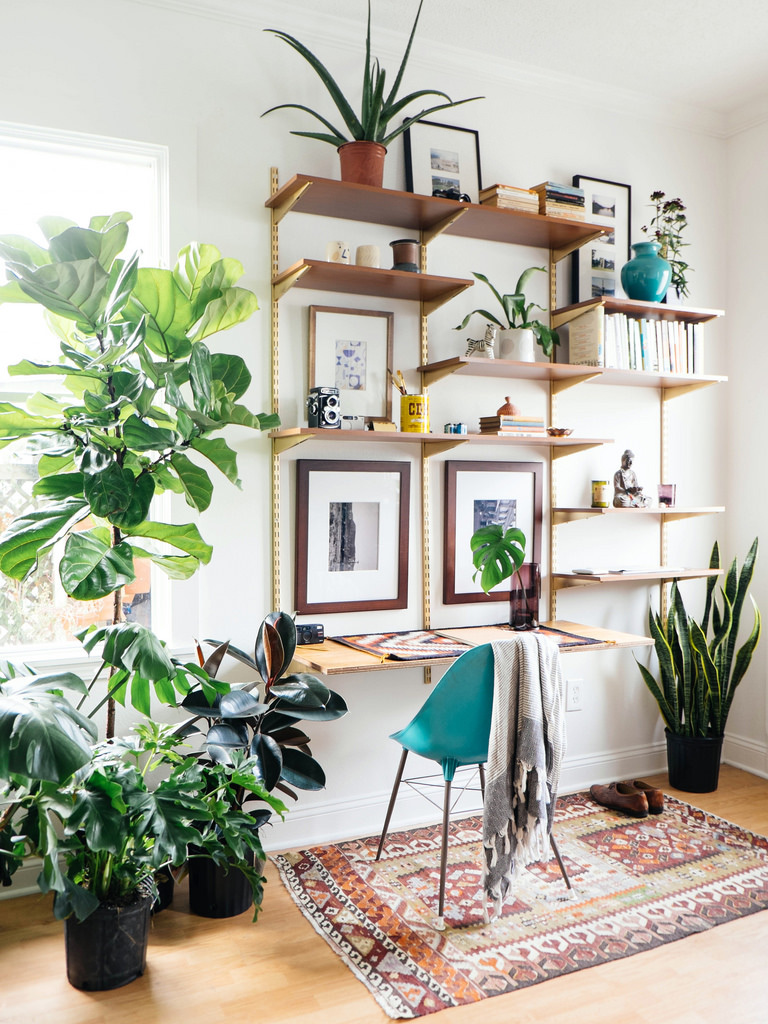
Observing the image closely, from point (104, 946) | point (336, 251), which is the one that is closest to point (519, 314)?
point (336, 251)

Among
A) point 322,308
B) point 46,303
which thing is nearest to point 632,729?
point 322,308

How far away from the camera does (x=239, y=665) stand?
2.84 meters

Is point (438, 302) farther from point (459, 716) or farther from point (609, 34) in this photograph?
point (459, 716)

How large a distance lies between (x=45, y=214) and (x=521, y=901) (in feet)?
8.44

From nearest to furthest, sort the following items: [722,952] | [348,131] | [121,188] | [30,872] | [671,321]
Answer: [722,952] → [30,872] → [121,188] → [348,131] → [671,321]

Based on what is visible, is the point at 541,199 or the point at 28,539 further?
the point at 541,199

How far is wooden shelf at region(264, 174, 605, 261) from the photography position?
2.72 m

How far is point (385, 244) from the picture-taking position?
121 inches

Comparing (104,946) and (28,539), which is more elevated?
(28,539)

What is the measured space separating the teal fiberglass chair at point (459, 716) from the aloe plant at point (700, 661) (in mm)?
1331

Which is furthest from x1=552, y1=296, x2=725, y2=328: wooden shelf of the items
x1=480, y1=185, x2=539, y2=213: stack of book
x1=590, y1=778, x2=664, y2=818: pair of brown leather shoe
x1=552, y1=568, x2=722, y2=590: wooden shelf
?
x1=590, y1=778, x2=664, y2=818: pair of brown leather shoe

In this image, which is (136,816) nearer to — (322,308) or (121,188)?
(322,308)

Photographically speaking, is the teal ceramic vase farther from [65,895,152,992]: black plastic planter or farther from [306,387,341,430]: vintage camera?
[65,895,152,992]: black plastic planter

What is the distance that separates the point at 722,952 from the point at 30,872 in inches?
79.1
